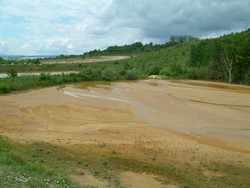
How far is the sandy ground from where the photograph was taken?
15.1 meters

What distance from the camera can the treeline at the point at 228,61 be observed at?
1886 inches

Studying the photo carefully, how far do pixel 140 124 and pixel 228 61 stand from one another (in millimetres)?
34002

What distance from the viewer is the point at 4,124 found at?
20266 mm

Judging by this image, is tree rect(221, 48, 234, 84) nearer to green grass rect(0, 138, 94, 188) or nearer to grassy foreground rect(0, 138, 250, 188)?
grassy foreground rect(0, 138, 250, 188)

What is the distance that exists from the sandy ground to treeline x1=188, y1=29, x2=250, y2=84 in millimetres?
15836

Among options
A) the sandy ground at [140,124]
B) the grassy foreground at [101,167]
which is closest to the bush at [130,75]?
A: the sandy ground at [140,124]

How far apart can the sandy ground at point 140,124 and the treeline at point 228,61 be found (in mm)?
15836

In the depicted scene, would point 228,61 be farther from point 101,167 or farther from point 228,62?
point 101,167

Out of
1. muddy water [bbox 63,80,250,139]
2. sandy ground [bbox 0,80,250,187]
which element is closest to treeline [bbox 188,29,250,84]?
muddy water [bbox 63,80,250,139]

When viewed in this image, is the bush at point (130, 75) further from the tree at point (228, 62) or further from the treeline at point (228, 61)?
the tree at point (228, 62)

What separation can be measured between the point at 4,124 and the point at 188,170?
12799 mm

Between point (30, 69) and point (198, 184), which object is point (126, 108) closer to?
point (198, 184)

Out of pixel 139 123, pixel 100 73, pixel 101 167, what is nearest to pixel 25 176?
pixel 101 167

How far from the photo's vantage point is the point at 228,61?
5062cm
